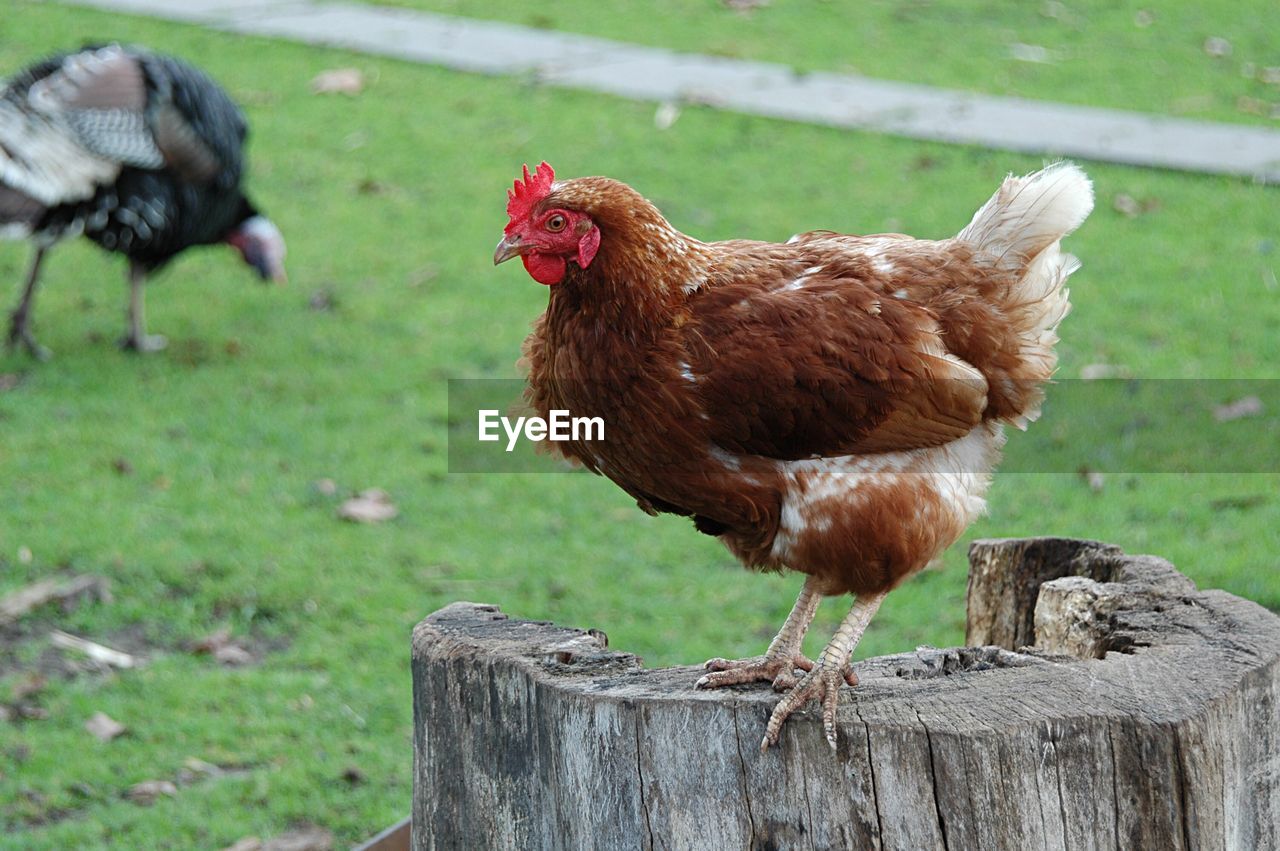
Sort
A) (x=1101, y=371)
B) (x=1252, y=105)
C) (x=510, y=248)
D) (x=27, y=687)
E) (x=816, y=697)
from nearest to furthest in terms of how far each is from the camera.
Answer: (x=816, y=697) → (x=510, y=248) → (x=27, y=687) → (x=1101, y=371) → (x=1252, y=105)

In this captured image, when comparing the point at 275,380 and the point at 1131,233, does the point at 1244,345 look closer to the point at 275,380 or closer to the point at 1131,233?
the point at 1131,233

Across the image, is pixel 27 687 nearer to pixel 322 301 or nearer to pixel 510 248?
pixel 510 248

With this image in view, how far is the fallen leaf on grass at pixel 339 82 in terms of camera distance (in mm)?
10508

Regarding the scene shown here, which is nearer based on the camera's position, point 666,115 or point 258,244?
point 258,244

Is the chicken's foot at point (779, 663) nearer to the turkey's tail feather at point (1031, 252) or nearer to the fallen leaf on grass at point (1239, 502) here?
the turkey's tail feather at point (1031, 252)

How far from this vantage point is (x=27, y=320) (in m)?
7.46

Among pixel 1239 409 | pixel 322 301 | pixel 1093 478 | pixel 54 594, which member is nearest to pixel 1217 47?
pixel 1239 409

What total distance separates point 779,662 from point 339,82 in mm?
8716

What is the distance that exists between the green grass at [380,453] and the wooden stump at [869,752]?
1.80 metres

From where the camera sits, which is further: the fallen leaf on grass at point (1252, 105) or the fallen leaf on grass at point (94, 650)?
the fallen leaf on grass at point (1252, 105)

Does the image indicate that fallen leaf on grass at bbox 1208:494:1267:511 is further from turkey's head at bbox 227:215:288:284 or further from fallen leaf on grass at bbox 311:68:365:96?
fallen leaf on grass at bbox 311:68:365:96

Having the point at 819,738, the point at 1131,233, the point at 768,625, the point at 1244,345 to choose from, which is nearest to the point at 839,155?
the point at 1131,233

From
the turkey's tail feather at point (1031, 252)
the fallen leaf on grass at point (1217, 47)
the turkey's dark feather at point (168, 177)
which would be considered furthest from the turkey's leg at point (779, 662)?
the fallen leaf on grass at point (1217, 47)

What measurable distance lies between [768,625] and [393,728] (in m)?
1.44
